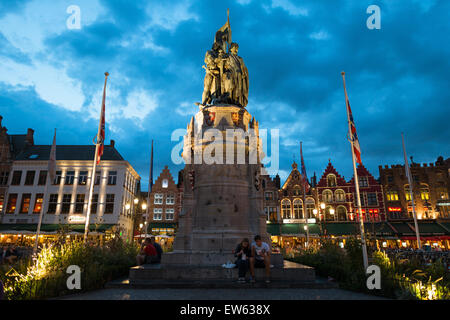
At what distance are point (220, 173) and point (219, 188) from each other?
0.62m

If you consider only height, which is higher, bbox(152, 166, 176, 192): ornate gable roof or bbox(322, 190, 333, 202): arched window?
bbox(152, 166, 176, 192): ornate gable roof

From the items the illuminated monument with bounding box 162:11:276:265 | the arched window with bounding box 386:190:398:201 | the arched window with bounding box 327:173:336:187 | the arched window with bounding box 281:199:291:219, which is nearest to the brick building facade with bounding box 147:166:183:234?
the arched window with bounding box 281:199:291:219

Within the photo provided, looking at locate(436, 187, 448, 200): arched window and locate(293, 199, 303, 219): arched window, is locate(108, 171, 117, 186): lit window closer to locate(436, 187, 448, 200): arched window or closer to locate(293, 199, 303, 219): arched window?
locate(293, 199, 303, 219): arched window

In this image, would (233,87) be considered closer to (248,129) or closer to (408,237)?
(248,129)

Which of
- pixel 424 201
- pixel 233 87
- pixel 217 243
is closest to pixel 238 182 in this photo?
pixel 217 243

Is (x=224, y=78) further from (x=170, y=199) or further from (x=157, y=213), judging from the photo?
(x=157, y=213)

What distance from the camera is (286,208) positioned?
4597 centimetres

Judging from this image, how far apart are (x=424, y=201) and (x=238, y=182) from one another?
42.8 m

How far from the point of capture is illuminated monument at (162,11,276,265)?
993 centimetres

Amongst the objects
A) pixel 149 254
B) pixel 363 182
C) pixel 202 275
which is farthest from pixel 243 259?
pixel 363 182

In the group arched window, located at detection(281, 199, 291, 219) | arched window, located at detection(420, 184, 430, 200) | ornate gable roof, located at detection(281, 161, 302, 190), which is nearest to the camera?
arched window, located at detection(420, 184, 430, 200)

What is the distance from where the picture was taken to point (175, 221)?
44.7 metres

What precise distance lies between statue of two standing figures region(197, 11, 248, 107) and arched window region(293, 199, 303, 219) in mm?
35438

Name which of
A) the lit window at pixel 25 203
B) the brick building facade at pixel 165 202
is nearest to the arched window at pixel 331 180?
the brick building facade at pixel 165 202
